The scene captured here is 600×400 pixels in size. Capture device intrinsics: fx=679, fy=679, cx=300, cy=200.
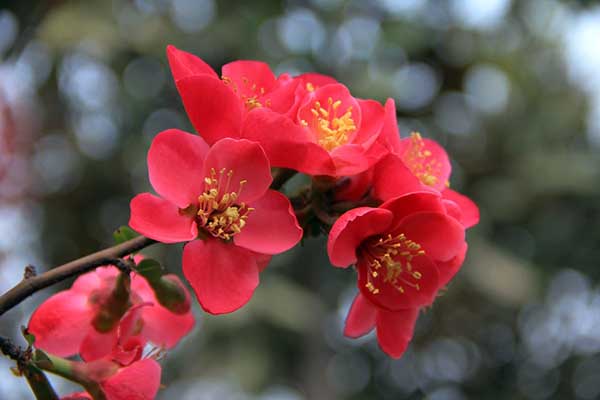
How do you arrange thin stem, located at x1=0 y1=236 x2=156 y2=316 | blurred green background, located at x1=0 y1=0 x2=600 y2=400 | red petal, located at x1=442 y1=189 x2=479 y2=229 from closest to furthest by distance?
thin stem, located at x1=0 y1=236 x2=156 y2=316 → red petal, located at x1=442 y1=189 x2=479 y2=229 → blurred green background, located at x1=0 y1=0 x2=600 y2=400

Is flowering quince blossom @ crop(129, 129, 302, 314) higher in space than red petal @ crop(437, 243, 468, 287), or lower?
higher

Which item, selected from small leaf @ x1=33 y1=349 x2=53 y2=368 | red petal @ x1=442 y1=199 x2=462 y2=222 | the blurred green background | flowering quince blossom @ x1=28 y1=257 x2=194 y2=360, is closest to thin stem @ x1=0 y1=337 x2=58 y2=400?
small leaf @ x1=33 y1=349 x2=53 y2=368

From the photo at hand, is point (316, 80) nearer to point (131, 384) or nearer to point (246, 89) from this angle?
point (246, 89)

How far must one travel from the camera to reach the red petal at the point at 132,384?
0.66 meters

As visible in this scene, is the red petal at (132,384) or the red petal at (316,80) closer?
the red petal at (132,384)

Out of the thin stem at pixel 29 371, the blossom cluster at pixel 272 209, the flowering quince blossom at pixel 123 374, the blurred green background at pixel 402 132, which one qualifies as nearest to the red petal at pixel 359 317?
the blossom cluster at pixel 272 209

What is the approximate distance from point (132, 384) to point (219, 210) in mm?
191

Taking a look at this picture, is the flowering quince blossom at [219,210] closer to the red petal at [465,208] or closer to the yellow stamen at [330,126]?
the yellow stamen at [330,126]

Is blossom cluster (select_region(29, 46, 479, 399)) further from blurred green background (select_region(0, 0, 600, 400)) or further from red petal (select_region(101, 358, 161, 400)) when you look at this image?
blurred green background (select_region(0, 0, 600, 400))

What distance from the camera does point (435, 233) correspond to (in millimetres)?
676

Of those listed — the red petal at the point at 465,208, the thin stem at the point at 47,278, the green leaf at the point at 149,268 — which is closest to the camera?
the thin stem at the point at 47,278

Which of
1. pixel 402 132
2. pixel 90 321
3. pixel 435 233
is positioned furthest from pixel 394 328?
pixel 402 132

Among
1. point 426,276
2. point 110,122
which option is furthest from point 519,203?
point 426,276

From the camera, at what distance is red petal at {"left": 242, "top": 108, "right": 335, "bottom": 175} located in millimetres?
635
